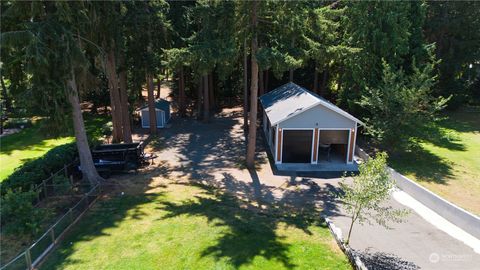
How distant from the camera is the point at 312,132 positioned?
20609mm

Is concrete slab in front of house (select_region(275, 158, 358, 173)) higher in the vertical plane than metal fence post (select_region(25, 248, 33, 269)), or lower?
lower

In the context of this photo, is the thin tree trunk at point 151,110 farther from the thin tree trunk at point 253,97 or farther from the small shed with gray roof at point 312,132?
the small shed with gray roof at point 312,132

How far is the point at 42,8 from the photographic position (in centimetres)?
1382

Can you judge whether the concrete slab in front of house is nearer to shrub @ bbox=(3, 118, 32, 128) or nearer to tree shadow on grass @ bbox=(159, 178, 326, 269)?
tree shadow on grass @ bbox=(159, 178, 326, 269)

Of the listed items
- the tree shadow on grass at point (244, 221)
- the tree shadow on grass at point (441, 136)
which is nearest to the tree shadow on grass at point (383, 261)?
the tree shadow on grass at point (244, 221)

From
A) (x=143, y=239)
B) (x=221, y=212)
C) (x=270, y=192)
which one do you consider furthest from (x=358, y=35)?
(x=143, y=239)

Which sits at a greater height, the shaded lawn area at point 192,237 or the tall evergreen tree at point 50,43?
the tall evergreen tree at point 50,43

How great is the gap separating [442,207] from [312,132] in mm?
7805

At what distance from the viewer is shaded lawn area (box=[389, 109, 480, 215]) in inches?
662

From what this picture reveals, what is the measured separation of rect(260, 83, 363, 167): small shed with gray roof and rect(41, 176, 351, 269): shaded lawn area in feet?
19.7

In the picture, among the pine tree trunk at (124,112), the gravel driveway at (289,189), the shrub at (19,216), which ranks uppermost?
the pine tree trunk at (124,112)

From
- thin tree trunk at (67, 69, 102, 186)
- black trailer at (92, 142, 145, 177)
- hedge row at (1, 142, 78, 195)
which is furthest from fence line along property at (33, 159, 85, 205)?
black trailer at (92, 142, 145, 177)

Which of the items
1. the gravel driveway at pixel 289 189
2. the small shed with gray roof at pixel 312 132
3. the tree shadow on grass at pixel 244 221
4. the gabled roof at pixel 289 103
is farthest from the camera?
the small shed with gray roof at pixel 312 132

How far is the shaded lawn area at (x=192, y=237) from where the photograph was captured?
10617 mm
